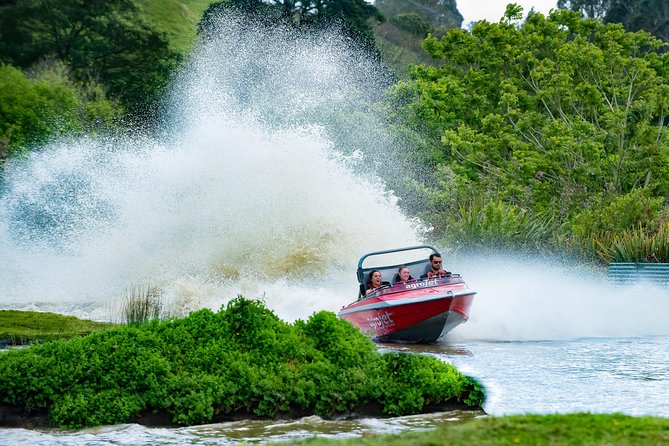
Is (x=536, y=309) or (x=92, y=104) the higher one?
(x=92, y=104)

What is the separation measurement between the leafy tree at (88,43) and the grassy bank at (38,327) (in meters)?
49.4

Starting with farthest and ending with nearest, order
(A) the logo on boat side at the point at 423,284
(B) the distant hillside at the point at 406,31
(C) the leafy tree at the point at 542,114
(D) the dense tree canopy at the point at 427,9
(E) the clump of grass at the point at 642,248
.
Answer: (D) the dense tree canopy at the point at 427,9 < (B) the distant hillside at the point at 406,31 < (C) the leafy tree at the point at 542,114 < (E) the clump of grass at the point at 642,248 < (A) the logo on boat side at the point at 423,284

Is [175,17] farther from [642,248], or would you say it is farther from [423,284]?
[423,284]

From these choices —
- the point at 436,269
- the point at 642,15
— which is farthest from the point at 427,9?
the point at 436,269

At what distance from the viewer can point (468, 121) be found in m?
46.9

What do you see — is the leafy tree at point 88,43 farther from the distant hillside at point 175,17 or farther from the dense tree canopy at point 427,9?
the dense tree canopy at point 427,9

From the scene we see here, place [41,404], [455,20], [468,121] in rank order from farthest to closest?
[455,20], [468,121], [41,404]

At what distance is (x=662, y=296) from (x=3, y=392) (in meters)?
16.5

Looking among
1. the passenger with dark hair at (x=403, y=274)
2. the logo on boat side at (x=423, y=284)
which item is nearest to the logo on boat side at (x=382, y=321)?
the logo on boat side at (x=423, y=284)

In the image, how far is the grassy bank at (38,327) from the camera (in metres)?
15.8

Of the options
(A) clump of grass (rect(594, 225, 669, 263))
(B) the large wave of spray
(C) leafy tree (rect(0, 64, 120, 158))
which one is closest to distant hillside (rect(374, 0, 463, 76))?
(C) leafy tree (rect(0, 64, 120, 158))

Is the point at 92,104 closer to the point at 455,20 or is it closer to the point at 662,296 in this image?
the point at 662,296

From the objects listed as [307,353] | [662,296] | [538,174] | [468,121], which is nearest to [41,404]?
[307,353]

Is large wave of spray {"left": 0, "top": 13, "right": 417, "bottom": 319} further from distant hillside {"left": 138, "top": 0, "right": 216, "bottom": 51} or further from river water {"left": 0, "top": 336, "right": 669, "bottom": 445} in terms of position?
distant hillside {"left": 138, "top": 0, "right": 216, "bottom": 51}
